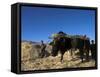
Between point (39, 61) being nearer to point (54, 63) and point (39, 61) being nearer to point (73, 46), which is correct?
point (54, 63)

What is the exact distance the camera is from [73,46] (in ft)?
9.07

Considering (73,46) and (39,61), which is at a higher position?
(73,46)

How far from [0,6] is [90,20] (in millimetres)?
858

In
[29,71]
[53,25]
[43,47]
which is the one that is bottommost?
[29,71]

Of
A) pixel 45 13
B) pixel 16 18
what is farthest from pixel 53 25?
pixel 16 18

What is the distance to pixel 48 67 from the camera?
2656 mm

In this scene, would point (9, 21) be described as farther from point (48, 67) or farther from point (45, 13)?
point (48, 67)

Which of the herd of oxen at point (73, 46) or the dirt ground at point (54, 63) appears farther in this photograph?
the herd of oxen at point (73, 46)

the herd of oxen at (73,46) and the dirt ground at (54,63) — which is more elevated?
the herd of oxen at (73,46)

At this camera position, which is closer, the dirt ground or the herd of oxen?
the dirt ground

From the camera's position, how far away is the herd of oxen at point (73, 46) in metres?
2.69

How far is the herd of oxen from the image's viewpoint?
2.69m

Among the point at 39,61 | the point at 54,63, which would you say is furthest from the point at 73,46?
the point at 39,61

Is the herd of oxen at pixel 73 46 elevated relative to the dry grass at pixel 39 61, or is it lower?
elevated
